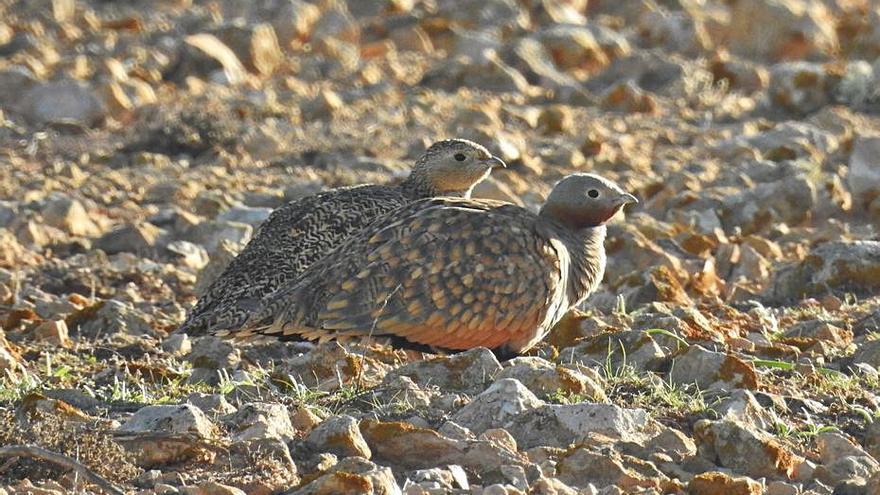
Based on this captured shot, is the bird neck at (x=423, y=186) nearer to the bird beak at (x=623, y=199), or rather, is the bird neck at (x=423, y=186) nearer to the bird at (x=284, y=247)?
the bird at (x=284, y=247)

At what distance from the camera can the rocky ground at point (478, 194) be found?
597 cm

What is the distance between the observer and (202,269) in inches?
426

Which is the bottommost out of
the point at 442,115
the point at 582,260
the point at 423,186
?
the point at 442,115

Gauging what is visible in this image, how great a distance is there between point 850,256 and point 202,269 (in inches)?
148

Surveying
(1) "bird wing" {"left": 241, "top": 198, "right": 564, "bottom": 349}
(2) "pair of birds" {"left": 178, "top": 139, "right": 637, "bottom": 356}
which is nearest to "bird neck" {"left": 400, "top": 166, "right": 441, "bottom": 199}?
(2) "pair of birds" {"left": 178, "top": 139, "right": 637, "bottom": 356}

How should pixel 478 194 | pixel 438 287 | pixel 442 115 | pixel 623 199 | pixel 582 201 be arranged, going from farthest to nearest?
pixel 442 115 → pixel 478 194 → pixel 623 199 → pixel 582 201 → pixel 438 287

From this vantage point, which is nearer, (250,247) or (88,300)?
(250,247)

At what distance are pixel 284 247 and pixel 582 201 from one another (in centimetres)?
175

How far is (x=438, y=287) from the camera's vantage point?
25.7ft

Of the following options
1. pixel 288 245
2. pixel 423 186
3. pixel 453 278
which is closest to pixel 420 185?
pixel 423 186

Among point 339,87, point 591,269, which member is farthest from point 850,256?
point 339,87

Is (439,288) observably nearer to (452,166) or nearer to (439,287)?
(439,287)

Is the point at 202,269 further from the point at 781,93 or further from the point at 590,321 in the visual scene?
the point at 781,93

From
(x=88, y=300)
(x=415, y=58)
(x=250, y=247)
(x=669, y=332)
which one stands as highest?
(x=669, y=332)
